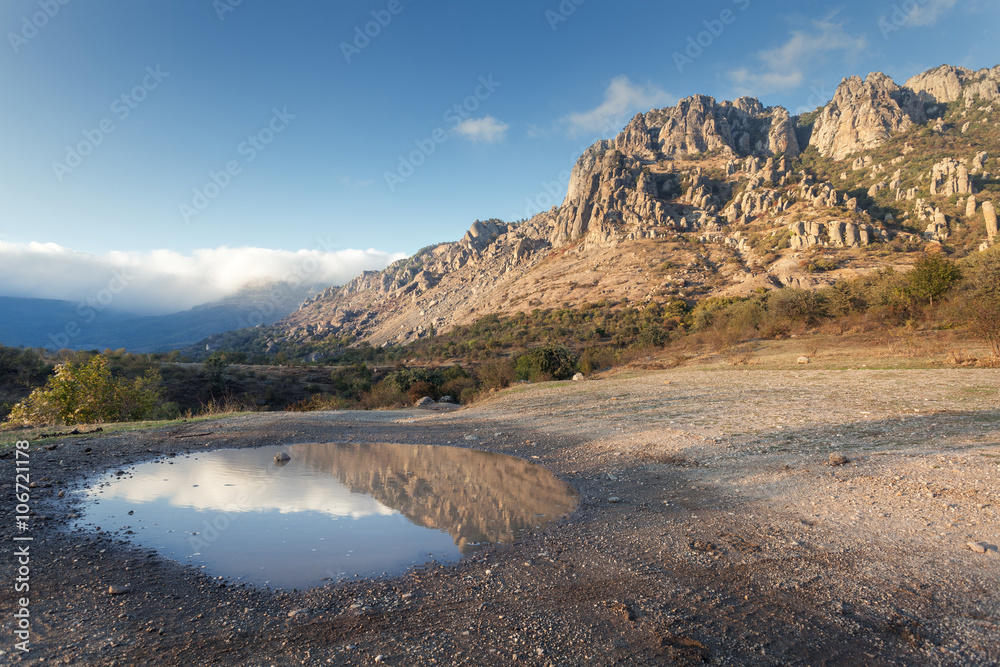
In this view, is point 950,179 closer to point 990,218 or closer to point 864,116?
point 990,218

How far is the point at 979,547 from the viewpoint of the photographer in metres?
4.13

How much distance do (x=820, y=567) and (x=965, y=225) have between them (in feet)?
336

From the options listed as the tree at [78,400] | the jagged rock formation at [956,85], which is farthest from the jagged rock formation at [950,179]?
the tree at [78,400]

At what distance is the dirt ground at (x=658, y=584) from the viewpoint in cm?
307

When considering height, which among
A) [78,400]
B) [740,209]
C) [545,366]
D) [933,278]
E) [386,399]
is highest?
[740,209]

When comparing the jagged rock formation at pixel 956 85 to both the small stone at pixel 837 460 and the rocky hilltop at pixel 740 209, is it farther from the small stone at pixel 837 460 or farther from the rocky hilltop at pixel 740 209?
the small stone at pixel 837 460

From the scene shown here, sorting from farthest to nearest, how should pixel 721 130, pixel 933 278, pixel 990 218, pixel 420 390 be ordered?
pixel 721 130
pixel 990 218
pixel 420 390
pixel 933 278

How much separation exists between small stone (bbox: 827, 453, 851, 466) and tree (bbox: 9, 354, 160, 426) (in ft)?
73.0

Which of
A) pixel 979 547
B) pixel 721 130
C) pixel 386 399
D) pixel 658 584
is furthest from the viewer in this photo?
pixel 721 130

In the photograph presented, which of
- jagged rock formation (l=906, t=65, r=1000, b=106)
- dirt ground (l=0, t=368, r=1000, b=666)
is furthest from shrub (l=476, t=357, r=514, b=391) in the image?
jagged rock formation (l=906, t=65, r=1000, b=106)

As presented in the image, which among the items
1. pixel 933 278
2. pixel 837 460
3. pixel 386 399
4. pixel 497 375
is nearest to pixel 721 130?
pixel 933 278

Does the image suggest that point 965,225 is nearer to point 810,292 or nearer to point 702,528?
point 810,292

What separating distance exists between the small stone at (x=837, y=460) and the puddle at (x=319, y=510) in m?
4.16

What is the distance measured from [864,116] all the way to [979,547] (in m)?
160
